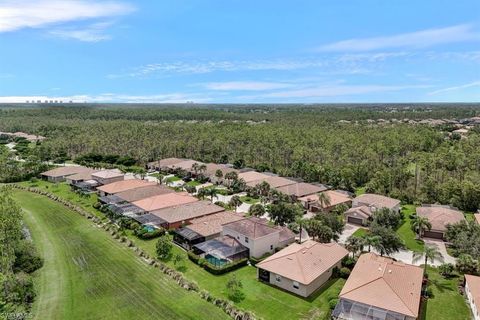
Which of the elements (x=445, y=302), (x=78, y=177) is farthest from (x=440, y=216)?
(x=78, y=177)

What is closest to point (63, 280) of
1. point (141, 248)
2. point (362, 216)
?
point (141, 248)

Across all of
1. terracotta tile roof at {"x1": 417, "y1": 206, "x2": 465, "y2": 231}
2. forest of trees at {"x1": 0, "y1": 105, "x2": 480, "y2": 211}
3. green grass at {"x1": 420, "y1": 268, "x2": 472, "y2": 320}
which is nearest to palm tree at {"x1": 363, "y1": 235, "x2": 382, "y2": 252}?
green grass at {"x1": 420, "y1": 268, "x2": 472, "y2": 320}

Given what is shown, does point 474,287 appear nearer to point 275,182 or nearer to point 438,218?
point 438,218

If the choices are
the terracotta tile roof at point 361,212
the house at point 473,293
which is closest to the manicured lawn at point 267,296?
the house at point 473,293

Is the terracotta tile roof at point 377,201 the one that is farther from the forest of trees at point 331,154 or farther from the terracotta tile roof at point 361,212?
the forest of trees at point 331,154

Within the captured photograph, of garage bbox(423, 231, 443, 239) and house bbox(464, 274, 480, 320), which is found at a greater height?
house bbox(464, 274, 480, 320)

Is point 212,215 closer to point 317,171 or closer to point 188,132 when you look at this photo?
point 317,171

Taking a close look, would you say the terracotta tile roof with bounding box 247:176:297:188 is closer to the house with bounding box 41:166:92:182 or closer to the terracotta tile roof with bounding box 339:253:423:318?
the terracotta tile roof with bounding box 339:253:423:318

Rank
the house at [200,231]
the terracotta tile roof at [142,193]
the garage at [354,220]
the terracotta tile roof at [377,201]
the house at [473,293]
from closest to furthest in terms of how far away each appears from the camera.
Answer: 1. the house at [473,293]
2. the house at [200,231]
3. the garage at [354,220]
4. the terracotta tile roof at [377,201]
5. the terracotta tile roof at [142,193]
